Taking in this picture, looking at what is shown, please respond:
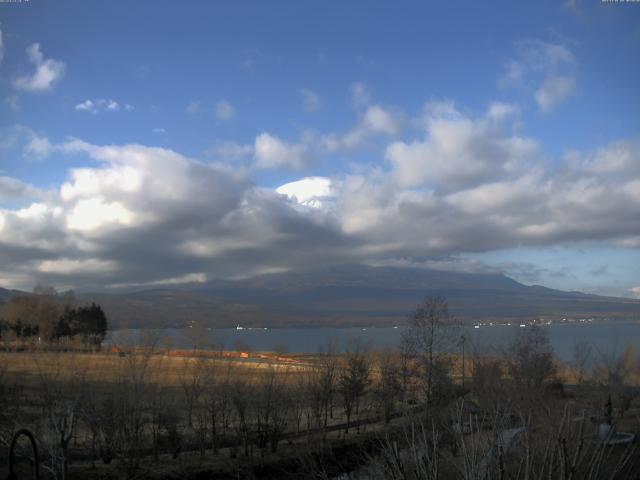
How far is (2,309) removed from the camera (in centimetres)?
10438

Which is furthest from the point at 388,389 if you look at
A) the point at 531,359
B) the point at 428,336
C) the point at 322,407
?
the point at 531,359

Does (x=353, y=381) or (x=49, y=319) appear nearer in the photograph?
(x=353, y=381)

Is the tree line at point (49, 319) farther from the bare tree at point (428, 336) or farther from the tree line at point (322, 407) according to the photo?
the bare tree at point (428, 336)

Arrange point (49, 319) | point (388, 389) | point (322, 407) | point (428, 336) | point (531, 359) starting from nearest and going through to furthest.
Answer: point (322, 407)
point (388, 389)
point (531, 359)
point (428, 336)
point (49, 319)

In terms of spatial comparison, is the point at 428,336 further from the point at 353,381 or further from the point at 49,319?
the point at 49,319

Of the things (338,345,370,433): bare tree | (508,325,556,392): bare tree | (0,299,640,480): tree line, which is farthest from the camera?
(338,345,370,433): bare tree

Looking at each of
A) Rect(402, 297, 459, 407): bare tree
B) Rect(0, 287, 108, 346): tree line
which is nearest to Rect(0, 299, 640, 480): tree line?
Rect(402, 297, 459, 407): bare tree

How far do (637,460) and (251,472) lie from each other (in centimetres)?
1519

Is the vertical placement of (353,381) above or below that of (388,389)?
above

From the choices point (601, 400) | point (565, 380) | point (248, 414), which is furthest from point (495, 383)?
point (565, 380)

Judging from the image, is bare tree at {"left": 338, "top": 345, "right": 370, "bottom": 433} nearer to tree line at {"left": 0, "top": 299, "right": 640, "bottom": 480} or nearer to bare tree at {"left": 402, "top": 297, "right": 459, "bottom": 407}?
tree line at {"left": 0, "top": 299, "right": 640, "bottom": 480}

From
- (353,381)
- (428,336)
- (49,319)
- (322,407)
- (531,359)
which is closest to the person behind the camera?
(322,407)

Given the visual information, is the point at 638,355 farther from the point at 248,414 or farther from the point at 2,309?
the point at 2,309

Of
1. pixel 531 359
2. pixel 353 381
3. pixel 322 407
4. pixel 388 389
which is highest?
pixel 531 359
